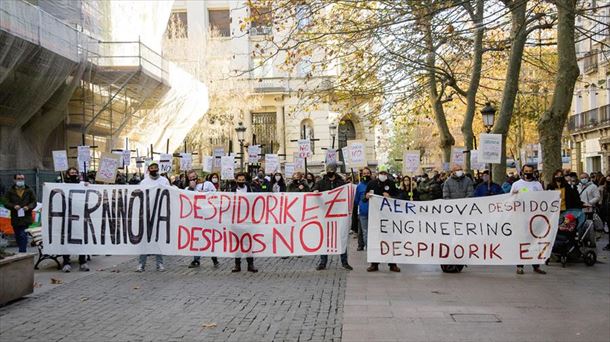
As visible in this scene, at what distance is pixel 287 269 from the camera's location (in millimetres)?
11992

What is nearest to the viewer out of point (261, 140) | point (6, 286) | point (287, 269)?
point (6, 286)

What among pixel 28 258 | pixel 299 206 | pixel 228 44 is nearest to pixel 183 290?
pixel 28 258

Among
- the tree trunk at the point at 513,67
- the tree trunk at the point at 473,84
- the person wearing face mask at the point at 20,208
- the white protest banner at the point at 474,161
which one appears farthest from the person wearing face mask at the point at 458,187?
the white protest banner at the point at 474,161

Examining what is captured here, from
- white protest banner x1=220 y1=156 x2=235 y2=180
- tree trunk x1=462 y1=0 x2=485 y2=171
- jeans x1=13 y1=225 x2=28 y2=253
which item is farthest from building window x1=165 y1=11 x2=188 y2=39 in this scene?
jeans x1=13 y1=225 x2=28 y2=253

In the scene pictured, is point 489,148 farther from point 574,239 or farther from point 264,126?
point 264,126

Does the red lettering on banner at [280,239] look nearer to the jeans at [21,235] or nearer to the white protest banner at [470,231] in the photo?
the white protest banner at [470,231]

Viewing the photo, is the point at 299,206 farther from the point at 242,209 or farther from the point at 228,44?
the point at 228,44

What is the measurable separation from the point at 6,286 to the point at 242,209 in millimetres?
4398

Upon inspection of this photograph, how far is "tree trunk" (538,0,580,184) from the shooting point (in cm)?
1285

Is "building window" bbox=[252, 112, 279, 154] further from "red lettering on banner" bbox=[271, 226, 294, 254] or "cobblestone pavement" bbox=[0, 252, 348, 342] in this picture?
"cobblestone pavement" bbox=[0, 252, 348, 342]

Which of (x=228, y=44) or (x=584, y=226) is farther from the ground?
(x=228, y=44)

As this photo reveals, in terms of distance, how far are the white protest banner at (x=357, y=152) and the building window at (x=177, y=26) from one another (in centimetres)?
3271

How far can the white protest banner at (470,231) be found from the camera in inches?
433

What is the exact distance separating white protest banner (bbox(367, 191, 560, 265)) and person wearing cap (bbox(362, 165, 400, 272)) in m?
0.34
